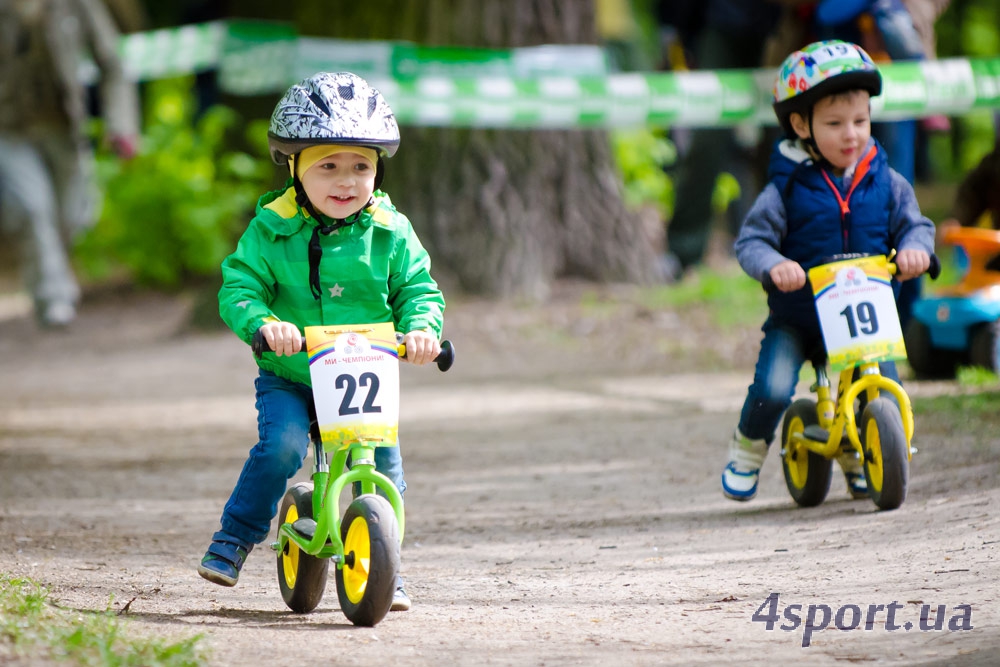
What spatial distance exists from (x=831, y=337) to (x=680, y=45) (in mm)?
8075

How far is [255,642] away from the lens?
12.4ft

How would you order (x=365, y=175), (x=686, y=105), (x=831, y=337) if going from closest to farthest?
(x=365, y=175) → (x=831, y=337) → (x=686, y=105)

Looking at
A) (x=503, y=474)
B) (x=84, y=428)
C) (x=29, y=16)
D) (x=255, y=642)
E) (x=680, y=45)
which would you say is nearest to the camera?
(x=255, y=642)

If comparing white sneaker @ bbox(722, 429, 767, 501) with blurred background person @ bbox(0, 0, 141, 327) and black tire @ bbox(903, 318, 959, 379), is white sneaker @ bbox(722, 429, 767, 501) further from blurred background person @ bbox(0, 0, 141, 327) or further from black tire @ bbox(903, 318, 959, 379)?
blurred background person @ bbox(0, 0, 141, 327)

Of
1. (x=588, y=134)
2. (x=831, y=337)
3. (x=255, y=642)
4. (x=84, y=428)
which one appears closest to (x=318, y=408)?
(x=255, y=642)

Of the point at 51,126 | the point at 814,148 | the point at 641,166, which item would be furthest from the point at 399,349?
the point at 641,166

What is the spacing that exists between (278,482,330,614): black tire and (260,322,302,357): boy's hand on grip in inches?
22.8

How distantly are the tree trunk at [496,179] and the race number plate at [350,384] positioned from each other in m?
6.54

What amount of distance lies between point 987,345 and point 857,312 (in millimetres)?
2805

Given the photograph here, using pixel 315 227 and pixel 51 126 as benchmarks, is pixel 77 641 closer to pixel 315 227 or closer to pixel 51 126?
pixel 315 227

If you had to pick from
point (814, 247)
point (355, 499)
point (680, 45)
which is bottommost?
point (355, 499)

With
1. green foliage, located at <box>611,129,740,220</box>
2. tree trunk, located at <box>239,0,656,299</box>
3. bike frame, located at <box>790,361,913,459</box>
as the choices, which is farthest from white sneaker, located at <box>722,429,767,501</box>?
green foliage, located at <box>611,129,740,220</box>

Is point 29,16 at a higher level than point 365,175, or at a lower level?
higher

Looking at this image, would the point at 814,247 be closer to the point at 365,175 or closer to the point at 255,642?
the point at 365,175
